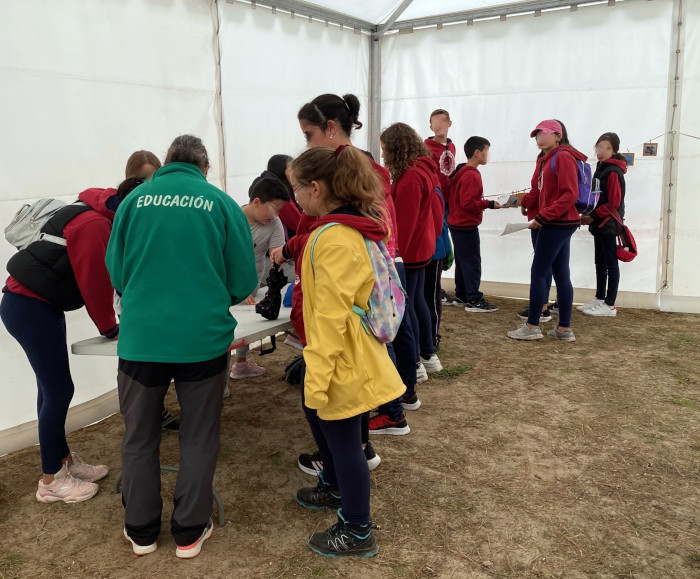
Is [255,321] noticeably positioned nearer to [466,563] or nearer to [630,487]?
[466,563]

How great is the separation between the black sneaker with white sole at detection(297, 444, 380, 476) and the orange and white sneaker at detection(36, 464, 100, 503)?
0.95 m

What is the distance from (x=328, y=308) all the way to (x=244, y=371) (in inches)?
96.9

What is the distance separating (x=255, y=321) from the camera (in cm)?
270

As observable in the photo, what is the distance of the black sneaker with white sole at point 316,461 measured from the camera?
2.86m

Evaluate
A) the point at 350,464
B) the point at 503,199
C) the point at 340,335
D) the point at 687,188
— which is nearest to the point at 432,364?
the point at 350,464

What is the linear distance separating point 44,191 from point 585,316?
458 centimetres

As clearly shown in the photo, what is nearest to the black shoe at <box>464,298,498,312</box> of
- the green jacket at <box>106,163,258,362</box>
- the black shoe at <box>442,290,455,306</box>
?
the black shoe at <box>442,290,455,306</box>

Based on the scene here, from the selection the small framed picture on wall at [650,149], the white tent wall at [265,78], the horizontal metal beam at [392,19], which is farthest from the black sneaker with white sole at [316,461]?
the horizontal metal beam at [392,19]

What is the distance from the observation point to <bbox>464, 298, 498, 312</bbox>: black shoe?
5.91m

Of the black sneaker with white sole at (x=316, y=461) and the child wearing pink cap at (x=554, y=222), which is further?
the child wearing pink cap at (x=554, y=222)

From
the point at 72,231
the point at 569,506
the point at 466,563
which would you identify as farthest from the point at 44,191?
the point at 569,506

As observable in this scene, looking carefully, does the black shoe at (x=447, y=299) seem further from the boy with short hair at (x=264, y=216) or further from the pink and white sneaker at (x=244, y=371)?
the boy with short hair at (x=264, y=216)

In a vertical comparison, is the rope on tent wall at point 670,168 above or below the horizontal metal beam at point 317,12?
below

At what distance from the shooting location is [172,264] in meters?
2.01
